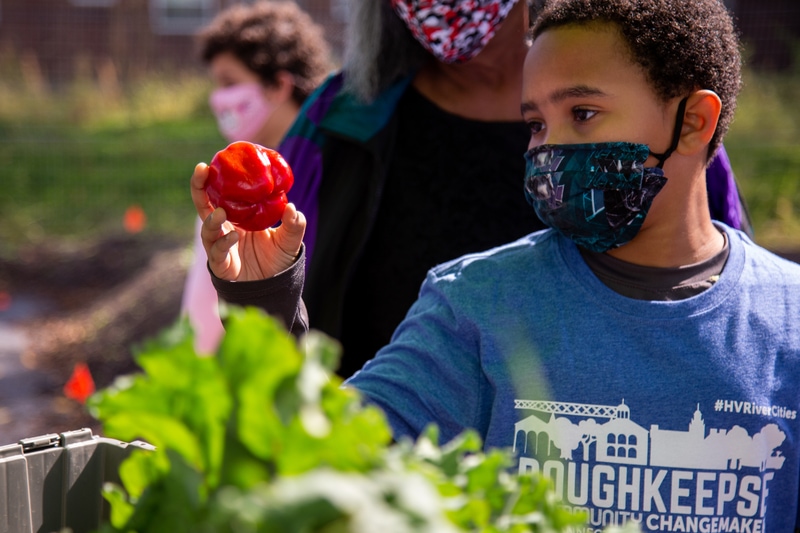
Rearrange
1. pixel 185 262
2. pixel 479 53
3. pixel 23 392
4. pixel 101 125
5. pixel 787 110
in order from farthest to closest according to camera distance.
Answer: pixel 101 125, pixel 787 110, pixel 185 262, pixel 23 392, pixel 479 53

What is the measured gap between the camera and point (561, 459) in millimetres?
1672

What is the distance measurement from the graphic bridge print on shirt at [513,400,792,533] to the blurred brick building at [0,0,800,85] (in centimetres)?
1185

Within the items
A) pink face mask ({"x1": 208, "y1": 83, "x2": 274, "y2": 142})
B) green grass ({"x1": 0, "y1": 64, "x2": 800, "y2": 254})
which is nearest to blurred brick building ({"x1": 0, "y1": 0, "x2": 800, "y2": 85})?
green grass ({"x1": 0, "y1": 64, "x2": 800, "y2": 254})

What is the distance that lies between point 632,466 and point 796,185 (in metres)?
8.56

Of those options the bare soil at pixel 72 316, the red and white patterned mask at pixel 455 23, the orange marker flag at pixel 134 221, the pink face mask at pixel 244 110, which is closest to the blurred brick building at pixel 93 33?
the orange marker flag at pixel 134 221

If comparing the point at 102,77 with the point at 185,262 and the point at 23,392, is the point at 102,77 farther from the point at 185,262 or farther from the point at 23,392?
the point at 23,392

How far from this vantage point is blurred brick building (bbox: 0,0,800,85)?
13023 mm

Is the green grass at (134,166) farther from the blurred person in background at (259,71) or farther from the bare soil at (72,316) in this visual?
the blurred person in background at (259,71)

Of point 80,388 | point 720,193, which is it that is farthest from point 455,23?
point 80,388

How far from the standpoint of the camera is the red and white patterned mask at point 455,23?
233cm

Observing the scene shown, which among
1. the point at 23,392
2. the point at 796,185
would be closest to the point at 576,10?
the point at 23,392

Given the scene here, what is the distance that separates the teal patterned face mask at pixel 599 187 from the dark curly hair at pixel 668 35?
69 millimetres

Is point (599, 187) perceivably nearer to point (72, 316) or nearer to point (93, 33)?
point (72, 316)

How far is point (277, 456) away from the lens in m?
0.76
